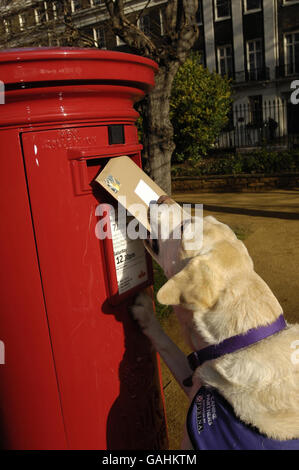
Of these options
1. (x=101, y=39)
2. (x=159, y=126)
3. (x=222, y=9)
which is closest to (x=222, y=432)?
(x=159, y=126)

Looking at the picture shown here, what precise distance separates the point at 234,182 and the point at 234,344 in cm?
1068

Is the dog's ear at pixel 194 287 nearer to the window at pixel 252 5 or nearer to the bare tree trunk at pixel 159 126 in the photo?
the bare tree trunk at pixel 159 126

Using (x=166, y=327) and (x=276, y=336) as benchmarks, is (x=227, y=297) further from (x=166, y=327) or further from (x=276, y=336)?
(x=166, y=327)

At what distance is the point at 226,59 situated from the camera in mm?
28812

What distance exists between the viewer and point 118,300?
1.77 metres

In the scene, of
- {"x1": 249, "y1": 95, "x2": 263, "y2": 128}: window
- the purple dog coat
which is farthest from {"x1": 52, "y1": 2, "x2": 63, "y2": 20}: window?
{"x1": 249, "y1": 95, "x2": 263, "y2": 128}: window

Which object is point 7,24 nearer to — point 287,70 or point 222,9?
point 287,70

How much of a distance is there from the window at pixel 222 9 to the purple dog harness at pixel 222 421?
101 ft

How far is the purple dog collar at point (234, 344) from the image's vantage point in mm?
1754

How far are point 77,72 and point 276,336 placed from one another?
1.36m

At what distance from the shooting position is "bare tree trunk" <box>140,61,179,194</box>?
550cm

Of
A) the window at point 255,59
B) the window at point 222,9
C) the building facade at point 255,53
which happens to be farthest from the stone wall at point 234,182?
the window at point 222,9

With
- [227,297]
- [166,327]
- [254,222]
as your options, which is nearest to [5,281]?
[227,297]

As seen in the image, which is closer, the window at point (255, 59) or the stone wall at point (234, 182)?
the stone wall at point (234, 182)
